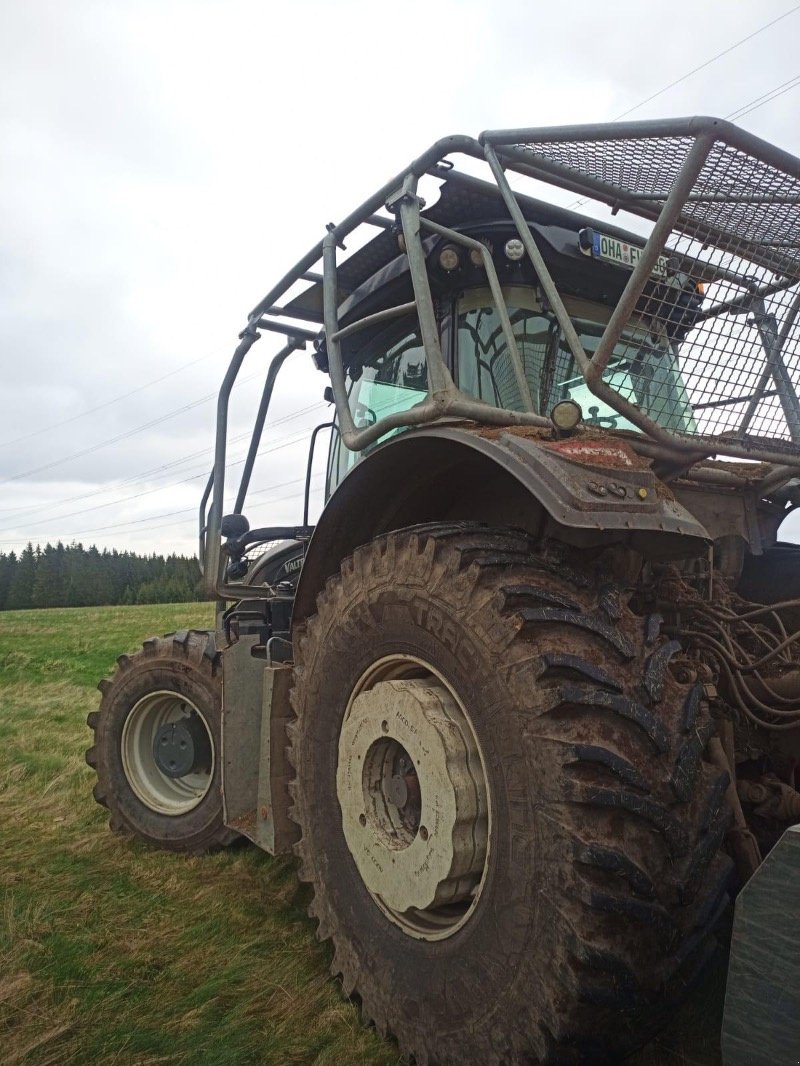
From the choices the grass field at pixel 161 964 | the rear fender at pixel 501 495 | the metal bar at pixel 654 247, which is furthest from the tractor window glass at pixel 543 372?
the grass field at pixel 161 964

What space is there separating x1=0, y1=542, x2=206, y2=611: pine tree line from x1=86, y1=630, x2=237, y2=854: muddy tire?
62.8 metres

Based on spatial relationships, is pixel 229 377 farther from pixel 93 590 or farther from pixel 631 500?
pixel 93 590

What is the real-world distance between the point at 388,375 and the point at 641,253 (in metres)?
1.29

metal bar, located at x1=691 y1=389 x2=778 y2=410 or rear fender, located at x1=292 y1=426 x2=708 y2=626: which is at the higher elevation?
metal bar, located at x1=691 y1=389 x2=778 y2=410

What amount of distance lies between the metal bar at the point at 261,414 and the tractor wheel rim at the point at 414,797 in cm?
260

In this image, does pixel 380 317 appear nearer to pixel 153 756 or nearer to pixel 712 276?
pixel 712 276

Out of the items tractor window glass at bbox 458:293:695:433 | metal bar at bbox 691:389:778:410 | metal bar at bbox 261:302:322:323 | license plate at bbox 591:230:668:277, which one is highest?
metal bar at bbox 261:302:322:323

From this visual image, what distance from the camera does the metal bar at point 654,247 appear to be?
6.26 feet

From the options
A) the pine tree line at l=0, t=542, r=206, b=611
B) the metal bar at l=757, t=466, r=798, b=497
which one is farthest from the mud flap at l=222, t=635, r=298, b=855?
the pine tree line at l=0, t=542, r=206, b=611

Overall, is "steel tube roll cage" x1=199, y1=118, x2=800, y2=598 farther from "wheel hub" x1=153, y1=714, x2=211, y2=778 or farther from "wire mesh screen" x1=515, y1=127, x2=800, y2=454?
"wheel hub" x1=153, y1=714, x2=211, y2=778

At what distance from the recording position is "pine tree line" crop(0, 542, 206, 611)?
69.7 meters

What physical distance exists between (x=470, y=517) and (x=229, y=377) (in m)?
2.34

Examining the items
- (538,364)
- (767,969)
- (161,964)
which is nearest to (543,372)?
(538,364)

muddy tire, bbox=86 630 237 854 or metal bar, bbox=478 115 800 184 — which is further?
muddy tire, bbox=86 630 237 854
